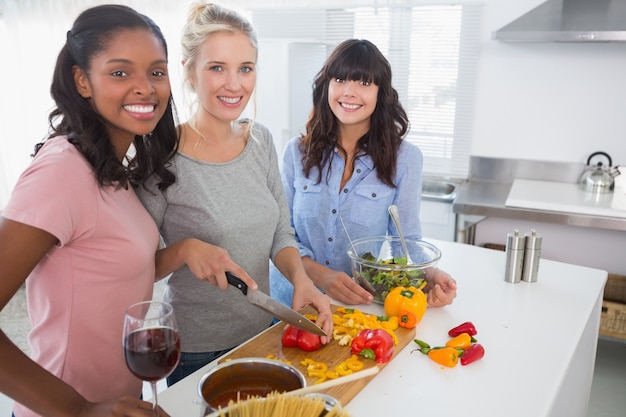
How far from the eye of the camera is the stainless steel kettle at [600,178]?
3217 mm

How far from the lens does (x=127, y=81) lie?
42.7 inches

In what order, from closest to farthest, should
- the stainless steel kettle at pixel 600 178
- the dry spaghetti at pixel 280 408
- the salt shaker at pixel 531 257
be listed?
the dry spaghetti at pixel 280 408 → the salt shaker at pixel 531 257 → the stainless steel kettle at pixel 600 178

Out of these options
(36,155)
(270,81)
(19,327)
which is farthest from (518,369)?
(19,327)

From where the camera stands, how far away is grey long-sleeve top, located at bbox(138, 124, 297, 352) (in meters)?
1.41

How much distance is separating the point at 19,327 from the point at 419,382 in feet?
9.86

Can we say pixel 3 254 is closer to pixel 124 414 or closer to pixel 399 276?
pixel 124 414

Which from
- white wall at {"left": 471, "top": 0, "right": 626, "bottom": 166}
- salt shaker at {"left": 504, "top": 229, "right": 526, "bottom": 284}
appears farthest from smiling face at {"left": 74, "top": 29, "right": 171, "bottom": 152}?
white wall at {"left": 471, "top": 0, "right": 626, "bottom": 166}

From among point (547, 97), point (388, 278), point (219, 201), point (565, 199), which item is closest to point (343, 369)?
point (388, 278)

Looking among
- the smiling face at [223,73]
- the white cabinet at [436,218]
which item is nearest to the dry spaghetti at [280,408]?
the smiling face at [223,73]

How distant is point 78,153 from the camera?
105 centimetres

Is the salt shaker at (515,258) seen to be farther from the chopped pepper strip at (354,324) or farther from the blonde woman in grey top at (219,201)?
the blonde woman in grey top at (219,201)

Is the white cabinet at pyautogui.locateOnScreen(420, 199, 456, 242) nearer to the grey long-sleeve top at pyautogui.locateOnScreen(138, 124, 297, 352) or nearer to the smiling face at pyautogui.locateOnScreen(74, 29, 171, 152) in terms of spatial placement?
the grey long-sleeve top at pyautogui.locateOnScreen(138, 124, 297, 352)

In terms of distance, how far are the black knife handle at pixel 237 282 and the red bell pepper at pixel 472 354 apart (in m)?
0.52

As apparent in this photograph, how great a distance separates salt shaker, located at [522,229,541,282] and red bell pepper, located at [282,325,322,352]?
82cm
